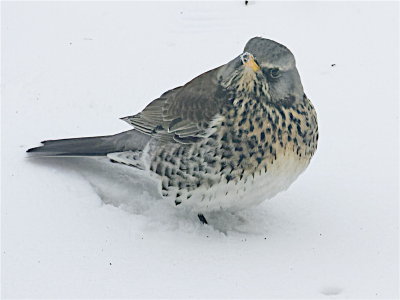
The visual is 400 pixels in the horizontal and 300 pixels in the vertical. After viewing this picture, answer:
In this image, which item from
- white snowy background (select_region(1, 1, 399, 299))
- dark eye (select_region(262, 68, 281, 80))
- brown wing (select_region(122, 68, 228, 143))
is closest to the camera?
white snowy background (select_region(1, 1, 399, 299))

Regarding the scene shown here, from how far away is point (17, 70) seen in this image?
623 cm

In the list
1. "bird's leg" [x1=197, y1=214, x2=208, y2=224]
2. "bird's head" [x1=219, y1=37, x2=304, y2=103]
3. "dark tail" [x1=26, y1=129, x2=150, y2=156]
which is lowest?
"bird's leg" [x1=197, y1=214, x2=208, y2=224]

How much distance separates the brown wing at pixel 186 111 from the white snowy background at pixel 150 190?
0.44m

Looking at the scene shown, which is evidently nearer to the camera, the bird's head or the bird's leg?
the bird's head

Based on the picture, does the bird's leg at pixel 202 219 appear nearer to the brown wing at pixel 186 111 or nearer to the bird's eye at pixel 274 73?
the brown wing at pixel 186 111

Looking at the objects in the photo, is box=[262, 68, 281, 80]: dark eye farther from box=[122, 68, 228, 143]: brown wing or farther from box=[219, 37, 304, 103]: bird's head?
box=[122, 68, 228, 143]: brown wing

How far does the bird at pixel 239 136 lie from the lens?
431 centimetres

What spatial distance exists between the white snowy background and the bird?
0.99 ft

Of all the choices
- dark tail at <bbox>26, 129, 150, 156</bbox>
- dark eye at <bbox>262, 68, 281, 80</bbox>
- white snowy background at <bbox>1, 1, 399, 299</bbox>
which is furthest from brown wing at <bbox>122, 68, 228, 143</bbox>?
white snowy background at <bbox>1, 1, 399, 299</bbox>

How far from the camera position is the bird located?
431 centimetres

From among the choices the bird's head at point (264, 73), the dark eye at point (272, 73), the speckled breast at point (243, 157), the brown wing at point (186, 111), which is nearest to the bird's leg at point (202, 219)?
the speckled breast at point (243, 157)

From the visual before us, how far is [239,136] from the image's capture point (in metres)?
4.32

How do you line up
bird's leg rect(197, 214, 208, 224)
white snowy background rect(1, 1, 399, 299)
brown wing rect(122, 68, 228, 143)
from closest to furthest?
white snowy background rect(1, 1, 399, 299) → brown wing rect(122, 68, 228, 143) → bird's leg rect(197, 214, 208, 224)

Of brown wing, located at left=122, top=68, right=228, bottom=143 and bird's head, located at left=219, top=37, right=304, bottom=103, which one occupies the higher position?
bird's head, located at left=219, top=37, right=304, bottom=103
